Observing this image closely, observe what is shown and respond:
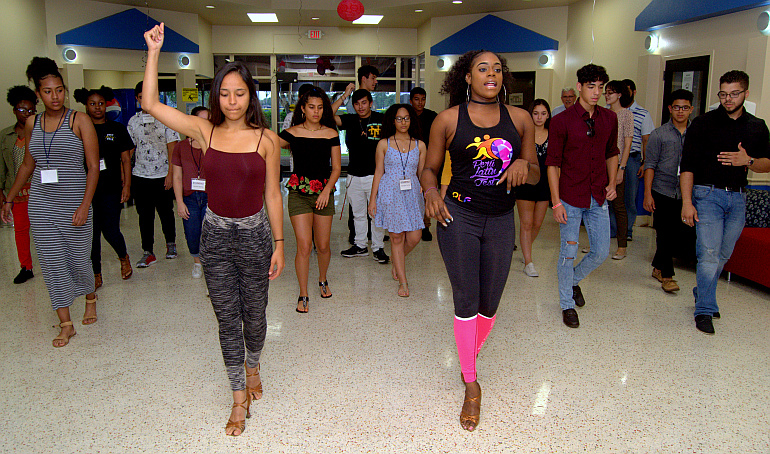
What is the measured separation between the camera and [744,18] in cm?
615

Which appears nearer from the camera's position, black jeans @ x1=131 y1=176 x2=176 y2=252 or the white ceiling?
black jeans @ x1=131 y1=176 x2=176 y2=252

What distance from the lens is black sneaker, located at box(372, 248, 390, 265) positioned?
551 cm

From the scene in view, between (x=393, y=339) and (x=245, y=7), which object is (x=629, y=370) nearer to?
(x=393, y=339)

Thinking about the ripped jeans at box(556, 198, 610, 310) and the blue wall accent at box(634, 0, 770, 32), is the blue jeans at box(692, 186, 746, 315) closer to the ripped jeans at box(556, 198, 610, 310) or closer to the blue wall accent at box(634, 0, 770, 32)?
the ripped jeans at box(556, 198, 610, 310)

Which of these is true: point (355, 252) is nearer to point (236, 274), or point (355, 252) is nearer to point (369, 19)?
point (236, 274)

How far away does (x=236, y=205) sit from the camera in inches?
92.3

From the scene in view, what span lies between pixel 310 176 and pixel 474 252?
181 centimetres

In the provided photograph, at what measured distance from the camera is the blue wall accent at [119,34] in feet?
32.0

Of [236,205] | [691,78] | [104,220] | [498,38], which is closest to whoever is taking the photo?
[236,205]

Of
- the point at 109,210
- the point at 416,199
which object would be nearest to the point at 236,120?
the point at 416,199

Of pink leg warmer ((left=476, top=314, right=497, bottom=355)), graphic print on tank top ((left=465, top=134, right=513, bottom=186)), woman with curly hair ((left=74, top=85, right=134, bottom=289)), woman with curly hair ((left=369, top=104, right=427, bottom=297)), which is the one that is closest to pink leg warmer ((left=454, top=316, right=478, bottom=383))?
pink leg warmer ((left=476, top=314, right=497, bottom=355))

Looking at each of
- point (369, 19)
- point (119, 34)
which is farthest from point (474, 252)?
point (369, 19)

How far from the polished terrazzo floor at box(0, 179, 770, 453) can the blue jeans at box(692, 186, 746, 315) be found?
13.3 inches

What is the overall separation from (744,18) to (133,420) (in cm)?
715
